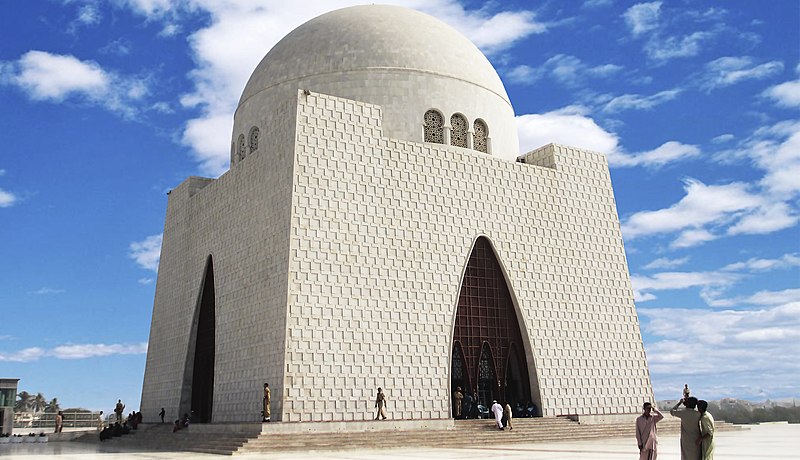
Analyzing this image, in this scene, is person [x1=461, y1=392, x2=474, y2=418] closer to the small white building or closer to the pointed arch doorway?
the pointed arch doorway

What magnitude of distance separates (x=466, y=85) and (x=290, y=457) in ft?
37.6

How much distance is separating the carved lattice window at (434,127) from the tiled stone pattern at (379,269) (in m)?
0.96

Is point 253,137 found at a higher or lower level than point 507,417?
higher

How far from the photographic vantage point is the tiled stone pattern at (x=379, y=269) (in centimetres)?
1391

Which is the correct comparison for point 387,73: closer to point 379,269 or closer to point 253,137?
point 253,137

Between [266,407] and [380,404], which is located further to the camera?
[380,404]

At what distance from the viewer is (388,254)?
49.4 feet

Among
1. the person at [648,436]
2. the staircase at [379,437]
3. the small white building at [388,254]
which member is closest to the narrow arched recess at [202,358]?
the small white building at [388,254]

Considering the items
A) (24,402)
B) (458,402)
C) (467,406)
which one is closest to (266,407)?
(458,402)

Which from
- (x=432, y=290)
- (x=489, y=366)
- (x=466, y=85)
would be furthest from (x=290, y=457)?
(x=466, y=85)

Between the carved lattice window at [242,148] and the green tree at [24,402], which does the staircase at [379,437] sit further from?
the green tree at [24,402]

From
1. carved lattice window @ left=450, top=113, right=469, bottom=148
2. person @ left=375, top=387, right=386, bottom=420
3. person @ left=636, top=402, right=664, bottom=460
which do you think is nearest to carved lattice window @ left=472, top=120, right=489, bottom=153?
carved lattice window @ left=450, top=113, right=469, bottom=148

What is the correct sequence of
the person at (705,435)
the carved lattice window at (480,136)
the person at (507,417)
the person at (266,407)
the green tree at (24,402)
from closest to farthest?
the person at (705,435) < the person at (266,407) < the person at (507,417) < the carved lattice window at (480,136) < the green tree at (24,402)

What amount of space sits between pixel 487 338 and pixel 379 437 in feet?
15.9
